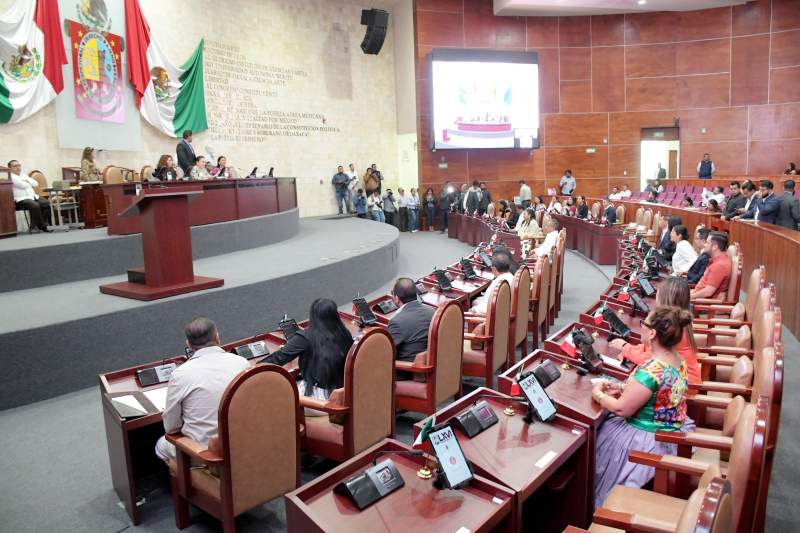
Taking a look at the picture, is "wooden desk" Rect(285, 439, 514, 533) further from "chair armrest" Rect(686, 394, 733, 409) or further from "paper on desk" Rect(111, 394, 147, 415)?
"chair armrest" Rect(686, 394, 733, 409)

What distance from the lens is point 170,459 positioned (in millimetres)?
2482

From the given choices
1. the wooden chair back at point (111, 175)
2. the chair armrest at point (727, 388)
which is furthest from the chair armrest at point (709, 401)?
the wooden chair back at point (111, 175)

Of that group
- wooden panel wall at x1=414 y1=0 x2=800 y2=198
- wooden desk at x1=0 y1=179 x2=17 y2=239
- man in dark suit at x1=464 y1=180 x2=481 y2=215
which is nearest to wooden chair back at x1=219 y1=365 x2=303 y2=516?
wooden desk at x1=0 y1=179 x2=17 y2=239

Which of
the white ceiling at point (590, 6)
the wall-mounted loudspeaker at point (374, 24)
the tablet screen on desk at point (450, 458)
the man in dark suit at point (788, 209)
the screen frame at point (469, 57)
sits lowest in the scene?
the tablet screen on desk at point (450, 458)

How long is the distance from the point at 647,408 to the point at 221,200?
6522 millimetres

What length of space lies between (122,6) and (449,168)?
28.2 feet

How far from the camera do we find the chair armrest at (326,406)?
8.29ft

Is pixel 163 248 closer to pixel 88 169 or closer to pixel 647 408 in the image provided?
pixel 647 408

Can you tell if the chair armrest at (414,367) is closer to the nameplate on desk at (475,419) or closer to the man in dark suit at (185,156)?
the nameplate on desk at (475,419)

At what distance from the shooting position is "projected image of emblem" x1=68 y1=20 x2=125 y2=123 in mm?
8773

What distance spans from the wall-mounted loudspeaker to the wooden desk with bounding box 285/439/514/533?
42.7 feet

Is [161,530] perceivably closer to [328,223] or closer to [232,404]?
[232,404]

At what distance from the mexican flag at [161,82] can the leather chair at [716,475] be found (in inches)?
398

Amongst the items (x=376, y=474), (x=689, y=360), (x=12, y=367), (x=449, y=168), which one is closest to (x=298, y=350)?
(x=376, y=474)
